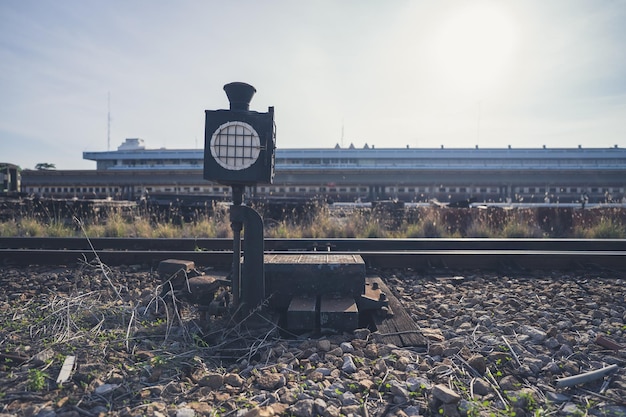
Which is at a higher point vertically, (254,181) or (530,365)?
(254,181)

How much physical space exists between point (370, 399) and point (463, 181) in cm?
2656

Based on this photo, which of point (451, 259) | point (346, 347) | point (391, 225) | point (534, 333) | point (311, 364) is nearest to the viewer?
point (311, 364)

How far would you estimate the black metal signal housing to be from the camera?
2.99 metres

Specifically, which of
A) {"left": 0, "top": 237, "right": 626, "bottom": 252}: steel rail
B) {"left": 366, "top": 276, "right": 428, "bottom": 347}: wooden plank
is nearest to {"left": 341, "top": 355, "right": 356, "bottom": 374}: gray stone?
{"left": 366, "top": 276, "right": 428, "bottom": 347}: wooden plank

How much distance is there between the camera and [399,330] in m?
3.02

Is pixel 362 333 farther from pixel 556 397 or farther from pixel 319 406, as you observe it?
pixel 556 397

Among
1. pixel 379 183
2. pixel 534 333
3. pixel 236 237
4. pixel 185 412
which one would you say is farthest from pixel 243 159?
pixel 379 183

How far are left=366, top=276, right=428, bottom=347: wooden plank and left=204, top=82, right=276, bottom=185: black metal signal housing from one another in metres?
1.65

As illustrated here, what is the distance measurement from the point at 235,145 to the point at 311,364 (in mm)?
1829

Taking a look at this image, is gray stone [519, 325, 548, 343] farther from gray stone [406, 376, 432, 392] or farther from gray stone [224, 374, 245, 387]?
gray stone [224, 374, 245, 387]

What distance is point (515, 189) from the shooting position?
26.3 m

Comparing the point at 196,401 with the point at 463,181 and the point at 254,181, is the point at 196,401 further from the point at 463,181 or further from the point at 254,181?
the point at 463,181

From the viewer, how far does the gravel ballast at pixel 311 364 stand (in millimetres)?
2010

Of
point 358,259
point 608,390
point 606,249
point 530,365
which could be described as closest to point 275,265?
point 358,259
